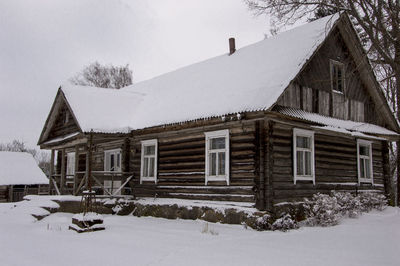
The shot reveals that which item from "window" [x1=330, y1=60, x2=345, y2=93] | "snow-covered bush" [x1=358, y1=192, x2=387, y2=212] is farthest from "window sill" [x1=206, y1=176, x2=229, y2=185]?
"window" [x1=330, y1=60, x2=345, y2=93]

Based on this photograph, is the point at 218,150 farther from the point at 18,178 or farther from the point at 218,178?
the point at 18,178

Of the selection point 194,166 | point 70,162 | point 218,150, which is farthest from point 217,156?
point 70,162

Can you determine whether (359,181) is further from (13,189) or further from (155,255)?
(13,189)

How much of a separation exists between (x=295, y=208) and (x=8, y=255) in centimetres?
827

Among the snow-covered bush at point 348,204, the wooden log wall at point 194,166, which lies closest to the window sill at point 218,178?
the wooden log wall at point 194,166

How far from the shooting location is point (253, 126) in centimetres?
1191

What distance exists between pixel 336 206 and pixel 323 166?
2.32 meters

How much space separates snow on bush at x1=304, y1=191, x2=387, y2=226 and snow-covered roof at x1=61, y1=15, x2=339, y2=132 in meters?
3.73

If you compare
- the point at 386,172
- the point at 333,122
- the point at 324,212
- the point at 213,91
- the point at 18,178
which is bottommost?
the point at 324,212

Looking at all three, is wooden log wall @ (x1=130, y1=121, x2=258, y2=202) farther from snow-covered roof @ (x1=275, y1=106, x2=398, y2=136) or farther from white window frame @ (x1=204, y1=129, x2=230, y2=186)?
snow-covered roof @ (x1=275, y1=106, x2=398, y2=136)

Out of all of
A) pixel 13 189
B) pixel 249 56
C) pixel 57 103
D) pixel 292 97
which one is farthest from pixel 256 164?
pixel 13 189

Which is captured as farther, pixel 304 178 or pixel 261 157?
pixel 304 178

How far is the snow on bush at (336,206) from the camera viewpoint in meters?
11.7

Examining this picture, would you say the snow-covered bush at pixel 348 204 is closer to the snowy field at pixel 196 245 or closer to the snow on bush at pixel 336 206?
the snow on bush at pixel 336 206
